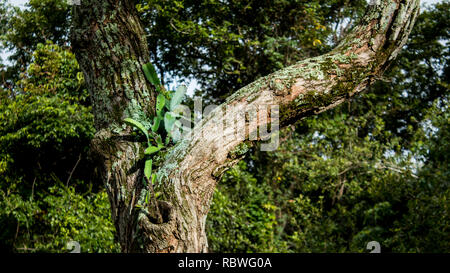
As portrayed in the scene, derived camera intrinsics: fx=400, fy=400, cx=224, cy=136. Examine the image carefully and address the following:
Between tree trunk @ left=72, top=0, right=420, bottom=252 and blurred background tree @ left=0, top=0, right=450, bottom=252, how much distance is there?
9.40 ft

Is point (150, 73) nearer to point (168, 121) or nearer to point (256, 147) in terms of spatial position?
point (168, 121)

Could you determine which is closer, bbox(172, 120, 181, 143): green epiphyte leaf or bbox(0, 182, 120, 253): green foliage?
bbox(172, 120, 181, 143): green epiphyte leaf

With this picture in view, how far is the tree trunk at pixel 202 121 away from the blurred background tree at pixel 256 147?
287 cm

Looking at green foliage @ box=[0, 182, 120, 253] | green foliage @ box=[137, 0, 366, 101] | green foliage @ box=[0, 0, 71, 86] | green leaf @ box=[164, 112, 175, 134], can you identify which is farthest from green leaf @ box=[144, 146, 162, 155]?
green foliage @ box=[0, 0, 71, 86]

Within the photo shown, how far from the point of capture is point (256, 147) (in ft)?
21.0

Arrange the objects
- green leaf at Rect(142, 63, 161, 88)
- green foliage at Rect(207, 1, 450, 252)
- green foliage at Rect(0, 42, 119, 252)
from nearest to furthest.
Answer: green leaf at Rect(142, 63, 161, 88) → green foliage at Rect(207, 1, 450, 252) → green foliage at Rect(0, 42, 119, 252)

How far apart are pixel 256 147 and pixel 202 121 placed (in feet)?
15.8

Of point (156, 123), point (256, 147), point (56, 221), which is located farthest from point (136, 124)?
point (256, 147)

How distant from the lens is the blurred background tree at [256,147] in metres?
4.86

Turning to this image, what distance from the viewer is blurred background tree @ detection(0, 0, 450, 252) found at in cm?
486

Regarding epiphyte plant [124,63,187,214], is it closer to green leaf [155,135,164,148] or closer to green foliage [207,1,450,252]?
green leaf [155,135,164,148]

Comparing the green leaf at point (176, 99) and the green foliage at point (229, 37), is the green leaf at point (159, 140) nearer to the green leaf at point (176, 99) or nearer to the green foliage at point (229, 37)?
the green leaf at point (176, 99)
